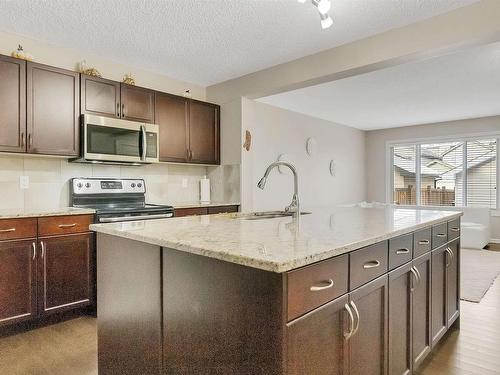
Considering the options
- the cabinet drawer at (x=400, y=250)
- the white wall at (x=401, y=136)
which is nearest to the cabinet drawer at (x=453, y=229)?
the cabinet drawer at (x=400, y=250)

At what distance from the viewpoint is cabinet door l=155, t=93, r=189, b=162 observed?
3.72 m

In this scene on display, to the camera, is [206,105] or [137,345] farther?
[206,105]

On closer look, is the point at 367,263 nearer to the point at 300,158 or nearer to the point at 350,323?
the point at 350,323

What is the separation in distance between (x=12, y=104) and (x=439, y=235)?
3237 millimetres

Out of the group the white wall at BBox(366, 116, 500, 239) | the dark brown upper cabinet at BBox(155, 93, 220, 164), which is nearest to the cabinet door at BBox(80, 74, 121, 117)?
the dark brown upper cabinet at BBox(155, 93, 220, 164)

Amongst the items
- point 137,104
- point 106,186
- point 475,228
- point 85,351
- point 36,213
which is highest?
point 137,104

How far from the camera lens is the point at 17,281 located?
2455 millimetres

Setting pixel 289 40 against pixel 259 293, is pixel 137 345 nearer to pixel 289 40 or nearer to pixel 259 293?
pixel 259 293

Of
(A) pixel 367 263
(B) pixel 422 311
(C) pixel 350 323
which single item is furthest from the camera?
(B) pixel 422 311

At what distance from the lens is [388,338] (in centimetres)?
151

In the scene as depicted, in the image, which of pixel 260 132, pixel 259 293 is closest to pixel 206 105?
pixel 260 132

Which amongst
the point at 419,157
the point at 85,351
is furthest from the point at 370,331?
the point at 419,157

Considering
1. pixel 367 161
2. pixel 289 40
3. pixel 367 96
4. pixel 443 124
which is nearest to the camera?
pixel 289 40

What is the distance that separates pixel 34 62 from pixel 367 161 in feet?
22.4
